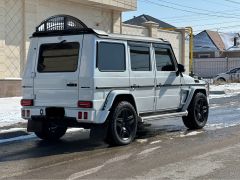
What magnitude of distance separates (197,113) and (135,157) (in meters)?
3.91

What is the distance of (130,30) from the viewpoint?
90.0ft

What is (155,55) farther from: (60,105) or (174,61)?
(60,105)

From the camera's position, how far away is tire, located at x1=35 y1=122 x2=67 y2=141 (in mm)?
10188

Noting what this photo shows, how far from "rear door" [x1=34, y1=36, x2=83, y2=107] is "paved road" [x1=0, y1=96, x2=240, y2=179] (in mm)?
958

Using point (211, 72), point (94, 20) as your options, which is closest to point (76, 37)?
point (94, 20)

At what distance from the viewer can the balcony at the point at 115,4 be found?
915 inches

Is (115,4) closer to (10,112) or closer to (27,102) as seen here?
(10,112)

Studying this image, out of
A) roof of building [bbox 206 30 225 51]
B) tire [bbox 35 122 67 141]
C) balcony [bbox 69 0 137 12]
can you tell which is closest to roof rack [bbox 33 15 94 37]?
tire [bbox 35 122 67 141]

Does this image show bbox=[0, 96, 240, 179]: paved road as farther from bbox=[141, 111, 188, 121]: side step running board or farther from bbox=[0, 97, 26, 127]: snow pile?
bbox=[0, 97, 26, 127]: snow pile

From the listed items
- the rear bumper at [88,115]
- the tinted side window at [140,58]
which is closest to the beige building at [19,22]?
the tinted side window at [140,58]

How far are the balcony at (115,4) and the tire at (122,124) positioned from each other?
14.0m

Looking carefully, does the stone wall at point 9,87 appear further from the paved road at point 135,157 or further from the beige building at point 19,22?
the paved road at point 135,157

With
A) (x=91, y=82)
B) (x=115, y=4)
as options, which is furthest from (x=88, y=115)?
(x=115, y=4)

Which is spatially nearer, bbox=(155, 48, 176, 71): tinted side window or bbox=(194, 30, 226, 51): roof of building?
bbox=(155, 48, 176, 71): tinted side window
